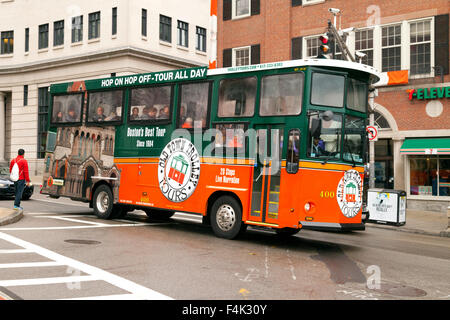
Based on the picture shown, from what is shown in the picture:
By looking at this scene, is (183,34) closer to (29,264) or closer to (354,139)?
Result: (354,139)

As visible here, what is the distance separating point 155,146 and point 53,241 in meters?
3.76

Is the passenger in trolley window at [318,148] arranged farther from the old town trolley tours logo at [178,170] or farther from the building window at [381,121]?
the building window at [381,121]

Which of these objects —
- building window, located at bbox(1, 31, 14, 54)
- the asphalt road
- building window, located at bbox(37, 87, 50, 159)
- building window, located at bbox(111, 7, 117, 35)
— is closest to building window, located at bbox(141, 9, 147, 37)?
building window, located at bbox(111, 7, 117, 35)

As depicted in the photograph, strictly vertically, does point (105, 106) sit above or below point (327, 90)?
above

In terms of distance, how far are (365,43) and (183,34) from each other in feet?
63.6

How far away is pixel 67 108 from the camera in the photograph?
49.6 ft

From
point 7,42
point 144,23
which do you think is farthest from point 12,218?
point 7,42

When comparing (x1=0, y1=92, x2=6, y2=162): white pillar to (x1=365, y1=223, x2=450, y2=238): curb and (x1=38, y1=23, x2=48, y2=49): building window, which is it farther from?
(x1=365, y1=223, x2=450, y2=238): curb

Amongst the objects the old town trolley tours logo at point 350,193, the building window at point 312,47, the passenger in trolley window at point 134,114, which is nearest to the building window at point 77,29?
the building window at point 312,47

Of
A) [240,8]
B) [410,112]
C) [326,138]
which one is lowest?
[326,138]

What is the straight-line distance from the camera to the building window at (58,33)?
128ft

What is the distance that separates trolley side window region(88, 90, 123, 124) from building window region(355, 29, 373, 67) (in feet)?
45.5

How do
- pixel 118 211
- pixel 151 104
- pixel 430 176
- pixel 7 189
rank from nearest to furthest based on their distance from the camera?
pixel 151 104
pixel 118 211
pixel 7 189
pixel 430 176
